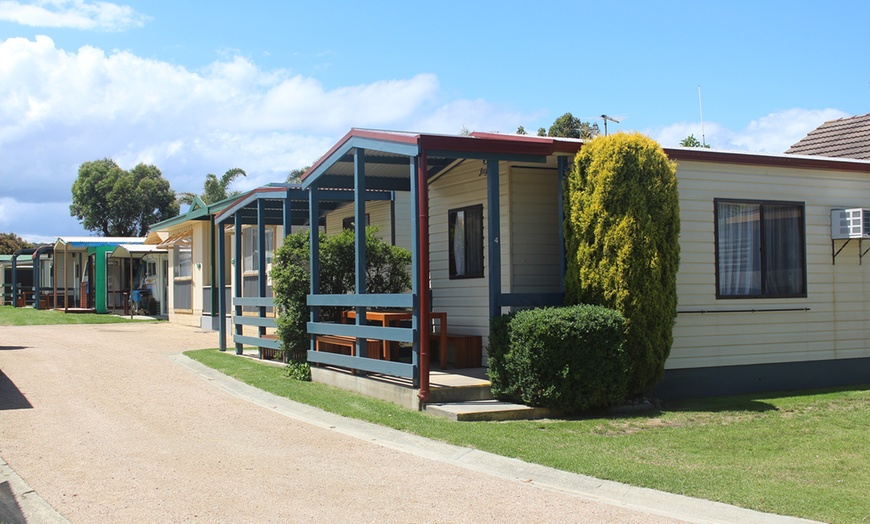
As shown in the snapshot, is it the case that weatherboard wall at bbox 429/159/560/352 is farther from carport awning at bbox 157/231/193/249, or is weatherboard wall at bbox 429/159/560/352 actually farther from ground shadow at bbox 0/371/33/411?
carport awning at bbox 157/231/193/249

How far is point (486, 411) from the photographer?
31.8ft

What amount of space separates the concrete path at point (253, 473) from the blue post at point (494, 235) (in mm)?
2266

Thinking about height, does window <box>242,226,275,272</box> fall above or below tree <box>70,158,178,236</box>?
below

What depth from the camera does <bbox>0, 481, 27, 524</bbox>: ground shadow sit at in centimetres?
592

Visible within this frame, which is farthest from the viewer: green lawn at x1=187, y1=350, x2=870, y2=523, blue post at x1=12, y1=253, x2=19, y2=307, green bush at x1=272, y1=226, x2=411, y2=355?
blue post at x1=12, y1=253, x2=19, y2=307

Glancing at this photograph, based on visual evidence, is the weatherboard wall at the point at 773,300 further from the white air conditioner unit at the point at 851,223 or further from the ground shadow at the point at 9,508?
the ground shadow at the point at 9,508

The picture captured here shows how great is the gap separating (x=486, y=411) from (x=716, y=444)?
257cm

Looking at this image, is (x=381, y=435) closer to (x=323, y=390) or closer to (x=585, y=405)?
(x=585, y=405)

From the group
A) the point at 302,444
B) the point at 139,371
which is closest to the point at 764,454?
the point at 302,444

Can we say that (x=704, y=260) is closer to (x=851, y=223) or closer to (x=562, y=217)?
(x=562, y=217)

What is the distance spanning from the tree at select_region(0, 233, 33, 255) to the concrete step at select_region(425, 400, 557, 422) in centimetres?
5772

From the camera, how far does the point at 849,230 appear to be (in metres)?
12.8

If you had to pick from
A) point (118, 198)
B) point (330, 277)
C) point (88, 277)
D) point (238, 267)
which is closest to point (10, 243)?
point (118, 198)

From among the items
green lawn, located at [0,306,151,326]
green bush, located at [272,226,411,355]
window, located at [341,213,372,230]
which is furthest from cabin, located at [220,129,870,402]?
green lawn, located at [0,306,151,326]
